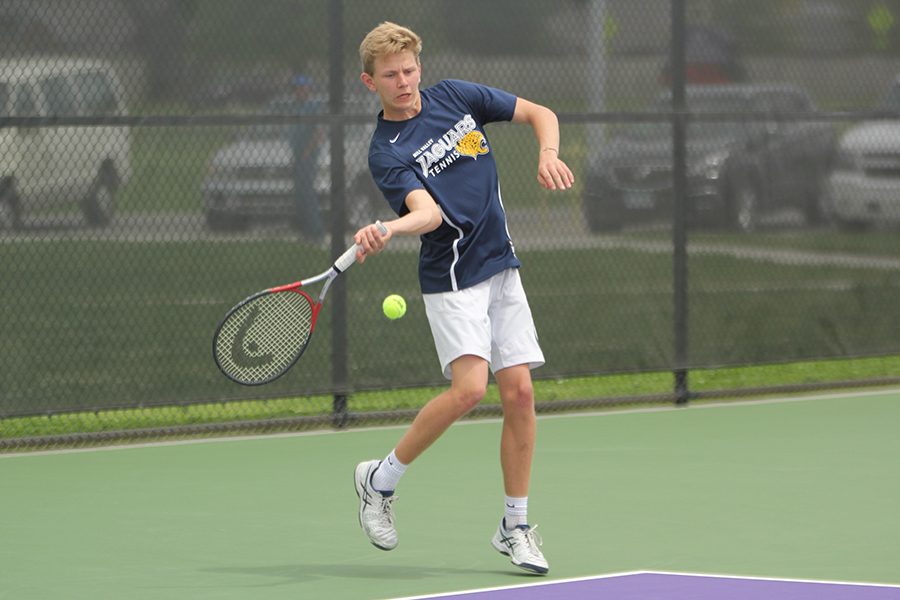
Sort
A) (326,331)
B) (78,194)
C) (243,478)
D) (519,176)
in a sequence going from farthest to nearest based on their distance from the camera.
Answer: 1. (519,176)
2. (326,331)
3. (78,194)
4. (243,478)

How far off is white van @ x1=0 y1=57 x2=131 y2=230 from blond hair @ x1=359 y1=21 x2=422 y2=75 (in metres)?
2.47

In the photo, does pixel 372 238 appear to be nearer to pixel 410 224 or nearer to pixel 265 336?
pixel 410 224

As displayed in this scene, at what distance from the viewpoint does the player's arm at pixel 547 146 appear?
5211mm

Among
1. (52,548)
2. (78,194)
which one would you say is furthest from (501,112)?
(78,194)

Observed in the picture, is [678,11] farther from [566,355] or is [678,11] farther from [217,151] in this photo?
Answer: [217,151]

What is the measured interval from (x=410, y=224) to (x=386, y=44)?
58 cm

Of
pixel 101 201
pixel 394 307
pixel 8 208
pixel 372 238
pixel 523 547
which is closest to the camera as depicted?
pixel 372 238

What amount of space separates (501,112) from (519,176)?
3052mm

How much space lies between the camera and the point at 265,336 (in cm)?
550

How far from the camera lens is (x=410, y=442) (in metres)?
5.39

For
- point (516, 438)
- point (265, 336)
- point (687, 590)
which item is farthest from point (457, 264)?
point (687, 590)

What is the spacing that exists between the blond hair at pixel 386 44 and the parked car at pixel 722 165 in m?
3.41

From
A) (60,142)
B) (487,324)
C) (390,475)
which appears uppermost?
(60,142)

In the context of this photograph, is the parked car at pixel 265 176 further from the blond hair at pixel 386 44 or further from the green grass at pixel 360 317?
the blond hair at pixel 386 44
